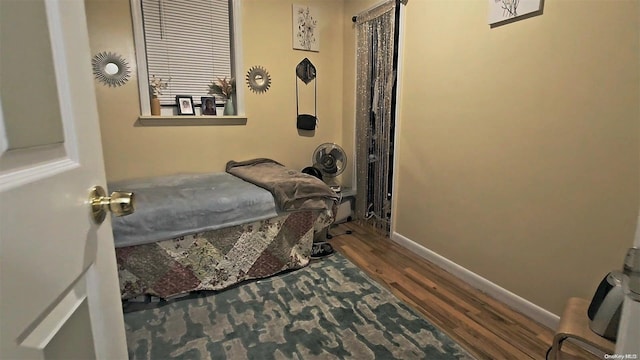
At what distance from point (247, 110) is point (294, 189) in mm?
1283

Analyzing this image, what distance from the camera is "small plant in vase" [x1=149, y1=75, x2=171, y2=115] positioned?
9.18 feet

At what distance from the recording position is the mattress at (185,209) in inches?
74.4

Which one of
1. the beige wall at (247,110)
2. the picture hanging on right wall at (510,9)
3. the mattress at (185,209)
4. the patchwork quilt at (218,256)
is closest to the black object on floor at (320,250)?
the patchwork quilt at (218,256)

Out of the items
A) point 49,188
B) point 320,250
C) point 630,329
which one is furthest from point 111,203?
point 320,250

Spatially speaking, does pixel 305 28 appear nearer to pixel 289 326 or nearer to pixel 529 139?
pixel 529 139

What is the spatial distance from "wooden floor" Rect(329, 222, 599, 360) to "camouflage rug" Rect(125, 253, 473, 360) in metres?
0.12

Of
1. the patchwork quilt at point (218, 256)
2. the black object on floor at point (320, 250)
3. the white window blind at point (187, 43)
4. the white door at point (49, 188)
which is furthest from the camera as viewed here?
the white window blind at point (187, 43)

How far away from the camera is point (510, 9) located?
1.84 metres

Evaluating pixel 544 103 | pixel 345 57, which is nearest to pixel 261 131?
pixel 345 57

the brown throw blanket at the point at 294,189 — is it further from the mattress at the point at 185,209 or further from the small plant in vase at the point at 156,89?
the small plant in vase at the point at 156,89

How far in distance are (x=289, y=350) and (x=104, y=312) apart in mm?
1212

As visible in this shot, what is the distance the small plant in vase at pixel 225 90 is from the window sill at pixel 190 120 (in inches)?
3.5

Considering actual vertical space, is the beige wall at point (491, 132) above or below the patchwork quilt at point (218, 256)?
above

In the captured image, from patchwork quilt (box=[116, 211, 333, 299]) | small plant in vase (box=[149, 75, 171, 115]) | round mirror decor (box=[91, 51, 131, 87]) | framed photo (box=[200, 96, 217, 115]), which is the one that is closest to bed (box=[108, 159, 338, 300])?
patchwork quilt (box=[116, 211, 333, 299])
